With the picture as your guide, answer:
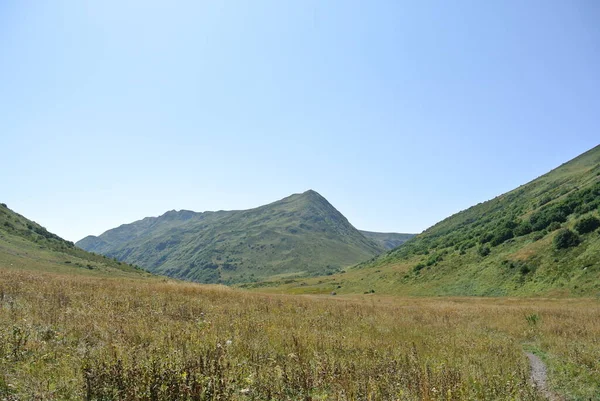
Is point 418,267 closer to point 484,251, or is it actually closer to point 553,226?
point 484,251

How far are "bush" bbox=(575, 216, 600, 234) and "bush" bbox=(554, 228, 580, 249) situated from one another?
151 cm

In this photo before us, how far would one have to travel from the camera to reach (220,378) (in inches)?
227

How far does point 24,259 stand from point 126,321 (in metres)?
55.5

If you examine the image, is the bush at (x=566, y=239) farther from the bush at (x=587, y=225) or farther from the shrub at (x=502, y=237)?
the shrub at (x=502, y=237)

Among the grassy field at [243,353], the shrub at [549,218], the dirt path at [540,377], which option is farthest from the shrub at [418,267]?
the dirt path at [540,377]

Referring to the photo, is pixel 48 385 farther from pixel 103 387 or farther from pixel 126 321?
pixel 126 321

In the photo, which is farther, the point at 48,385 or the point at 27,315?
the point at 27,315

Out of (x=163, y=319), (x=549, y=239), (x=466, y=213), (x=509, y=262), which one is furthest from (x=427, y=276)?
(x=466, y=213)

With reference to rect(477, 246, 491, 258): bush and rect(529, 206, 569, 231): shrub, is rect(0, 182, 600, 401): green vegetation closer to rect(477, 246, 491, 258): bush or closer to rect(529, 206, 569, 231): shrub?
rect(477, 246, 491, 258): bush

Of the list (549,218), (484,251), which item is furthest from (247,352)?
(549,218)

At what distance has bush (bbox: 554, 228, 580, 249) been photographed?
52.1 metres

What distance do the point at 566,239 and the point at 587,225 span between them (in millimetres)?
4249

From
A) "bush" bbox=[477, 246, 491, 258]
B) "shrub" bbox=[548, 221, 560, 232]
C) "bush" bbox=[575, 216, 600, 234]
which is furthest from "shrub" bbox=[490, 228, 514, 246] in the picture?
"bush" bbox=[575, 216, 600, 234]

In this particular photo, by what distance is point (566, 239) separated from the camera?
174 feet
